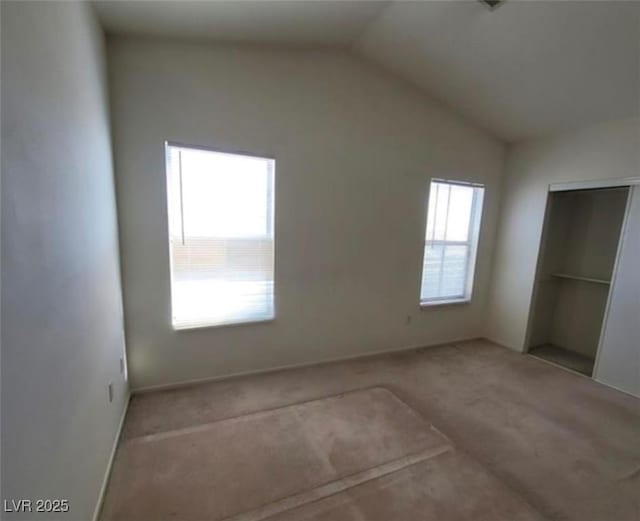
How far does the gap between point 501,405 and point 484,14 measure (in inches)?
121

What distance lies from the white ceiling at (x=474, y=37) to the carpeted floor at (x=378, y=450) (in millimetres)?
2739

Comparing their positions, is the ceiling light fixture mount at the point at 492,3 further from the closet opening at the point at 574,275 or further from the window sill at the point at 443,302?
the window sill at the point at 443,302

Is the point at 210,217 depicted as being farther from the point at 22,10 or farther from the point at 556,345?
the point at 556,345

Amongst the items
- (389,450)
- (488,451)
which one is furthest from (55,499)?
(488,451)

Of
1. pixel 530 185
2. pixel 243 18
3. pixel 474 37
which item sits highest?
pixel 474 37

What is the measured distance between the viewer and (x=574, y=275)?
391 cm

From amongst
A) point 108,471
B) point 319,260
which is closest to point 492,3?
point 319,260

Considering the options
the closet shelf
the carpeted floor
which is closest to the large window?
the carpeted floor

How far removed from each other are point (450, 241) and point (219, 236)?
→ 2802 millimetres

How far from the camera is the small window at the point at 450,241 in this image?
12.2 ft

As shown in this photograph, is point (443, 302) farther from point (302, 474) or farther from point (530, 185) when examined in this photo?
point (302, 474)

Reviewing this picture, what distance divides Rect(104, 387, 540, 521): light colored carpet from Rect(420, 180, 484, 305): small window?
1963 mm

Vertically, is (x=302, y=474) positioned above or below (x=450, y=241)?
below

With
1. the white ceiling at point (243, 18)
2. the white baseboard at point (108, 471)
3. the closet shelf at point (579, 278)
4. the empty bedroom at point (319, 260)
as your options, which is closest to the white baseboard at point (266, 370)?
the empty bedroom at point (319, 260)
